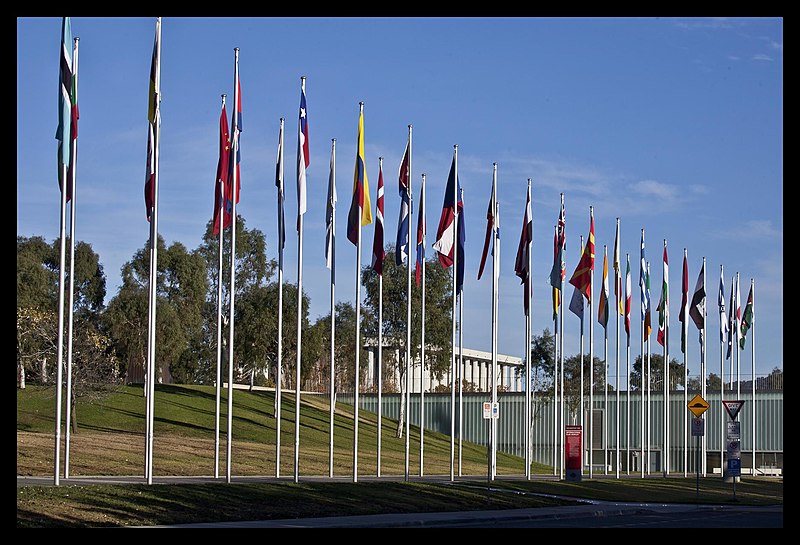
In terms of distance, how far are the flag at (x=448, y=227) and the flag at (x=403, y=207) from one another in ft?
3.69

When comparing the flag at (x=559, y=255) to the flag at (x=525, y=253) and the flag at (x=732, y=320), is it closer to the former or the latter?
the flag at (x=525, y=253)

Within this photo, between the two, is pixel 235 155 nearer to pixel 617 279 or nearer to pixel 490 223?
pixel 490 223

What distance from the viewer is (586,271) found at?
154 ft

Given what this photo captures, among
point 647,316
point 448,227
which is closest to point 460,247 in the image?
point 448,227

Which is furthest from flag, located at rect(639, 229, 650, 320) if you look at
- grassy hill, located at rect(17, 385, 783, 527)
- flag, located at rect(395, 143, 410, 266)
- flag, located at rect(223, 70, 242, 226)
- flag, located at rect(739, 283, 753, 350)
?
flag, located at rect(223, 70, 242, 226)

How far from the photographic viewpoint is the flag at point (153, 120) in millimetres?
29328

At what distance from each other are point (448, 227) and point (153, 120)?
14218mm

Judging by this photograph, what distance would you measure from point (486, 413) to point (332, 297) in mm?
7531

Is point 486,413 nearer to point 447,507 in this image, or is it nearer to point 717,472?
point 447,507

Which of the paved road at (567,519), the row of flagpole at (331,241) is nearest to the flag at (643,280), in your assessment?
the row of flagpole at (331,241)

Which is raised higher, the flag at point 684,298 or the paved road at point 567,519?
the flag at point 684,298

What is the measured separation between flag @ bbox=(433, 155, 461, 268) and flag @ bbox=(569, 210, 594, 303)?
7.21 m
